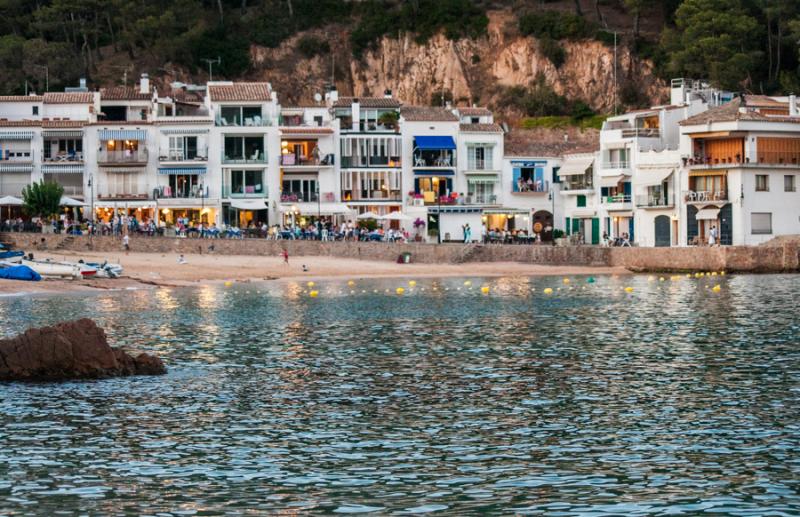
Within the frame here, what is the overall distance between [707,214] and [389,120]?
24413 mm

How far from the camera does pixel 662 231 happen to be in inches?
3469

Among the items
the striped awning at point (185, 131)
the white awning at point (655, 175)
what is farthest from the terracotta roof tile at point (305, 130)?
the white awning at point (655, 175)

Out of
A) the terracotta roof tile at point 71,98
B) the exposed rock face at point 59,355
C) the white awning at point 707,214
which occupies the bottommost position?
the exposed rock face at point 59,355

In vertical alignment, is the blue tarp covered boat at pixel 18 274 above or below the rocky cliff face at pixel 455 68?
below

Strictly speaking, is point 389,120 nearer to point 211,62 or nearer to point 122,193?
point 122,193

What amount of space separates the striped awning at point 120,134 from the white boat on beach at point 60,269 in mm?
26244

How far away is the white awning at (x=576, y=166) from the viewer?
9438cm

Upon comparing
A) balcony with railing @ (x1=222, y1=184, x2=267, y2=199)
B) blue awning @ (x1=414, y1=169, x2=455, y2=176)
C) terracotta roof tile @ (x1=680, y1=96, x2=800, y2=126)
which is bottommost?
balcony with railing @ (x1=222, y1=184, x2=267, y2=199)

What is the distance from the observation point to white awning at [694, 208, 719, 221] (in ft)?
275

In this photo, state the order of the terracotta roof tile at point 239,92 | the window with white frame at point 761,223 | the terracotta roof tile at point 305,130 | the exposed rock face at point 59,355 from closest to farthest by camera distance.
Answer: the exposed rock face at point 59,355
the window with white frame at point 761,223
the terracotta roof tile at point 305,130
the terracotta roof tile at point 239,92

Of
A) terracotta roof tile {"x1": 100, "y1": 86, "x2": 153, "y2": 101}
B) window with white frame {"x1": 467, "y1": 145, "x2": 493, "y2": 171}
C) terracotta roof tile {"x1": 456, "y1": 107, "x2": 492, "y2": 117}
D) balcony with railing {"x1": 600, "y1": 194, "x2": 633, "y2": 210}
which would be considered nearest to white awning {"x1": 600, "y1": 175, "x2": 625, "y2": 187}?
balcony with railing {"x1": 600, "y1": 194, "x2": 633, "y2": 210}

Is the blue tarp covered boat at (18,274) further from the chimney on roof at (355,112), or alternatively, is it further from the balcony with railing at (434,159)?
the balcony with railing at (434,159)

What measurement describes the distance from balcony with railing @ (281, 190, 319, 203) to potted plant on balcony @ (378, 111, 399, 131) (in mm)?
7237

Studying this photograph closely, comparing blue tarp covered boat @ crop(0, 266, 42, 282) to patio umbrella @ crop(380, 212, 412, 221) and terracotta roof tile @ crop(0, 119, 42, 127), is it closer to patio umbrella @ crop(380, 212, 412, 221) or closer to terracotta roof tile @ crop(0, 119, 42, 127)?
patio umbrella @ crop(380, 212, 412, 221)
